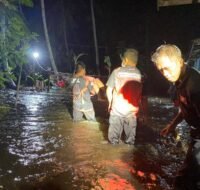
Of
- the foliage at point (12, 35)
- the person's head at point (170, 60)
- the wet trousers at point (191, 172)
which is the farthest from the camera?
the foliage at point (12, 35)

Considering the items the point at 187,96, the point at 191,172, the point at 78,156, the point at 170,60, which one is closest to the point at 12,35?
the point at 78,156

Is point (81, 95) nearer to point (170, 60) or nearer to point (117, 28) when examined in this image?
point (170, 60)

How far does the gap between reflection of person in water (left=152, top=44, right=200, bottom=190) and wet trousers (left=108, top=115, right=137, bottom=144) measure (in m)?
3.68

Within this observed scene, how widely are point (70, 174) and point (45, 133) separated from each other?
2.95 m

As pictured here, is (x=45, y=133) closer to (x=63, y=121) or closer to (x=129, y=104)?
(x=63, y=121)

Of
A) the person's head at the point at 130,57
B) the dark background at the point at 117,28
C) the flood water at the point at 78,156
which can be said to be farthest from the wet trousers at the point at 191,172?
the dark background at the point at 117,28

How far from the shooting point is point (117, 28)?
30.0m

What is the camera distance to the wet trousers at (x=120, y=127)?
6.90 metres

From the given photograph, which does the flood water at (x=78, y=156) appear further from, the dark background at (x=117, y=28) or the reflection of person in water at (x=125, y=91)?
the dark background at (x=117, y=28)

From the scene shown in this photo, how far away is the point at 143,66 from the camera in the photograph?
904 inches

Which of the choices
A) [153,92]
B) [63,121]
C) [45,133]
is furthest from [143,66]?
[45,133]

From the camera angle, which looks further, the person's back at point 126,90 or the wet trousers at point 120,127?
the wet trousers at point 120,127

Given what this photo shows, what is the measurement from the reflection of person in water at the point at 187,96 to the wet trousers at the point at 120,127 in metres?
3.68

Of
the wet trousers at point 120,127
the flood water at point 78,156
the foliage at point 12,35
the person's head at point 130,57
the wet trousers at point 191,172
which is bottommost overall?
the flood water at point 78,156
